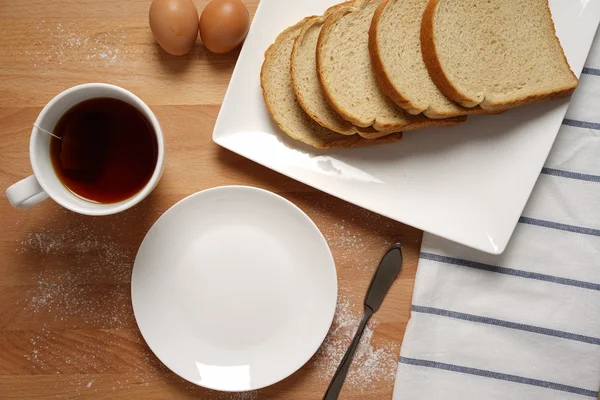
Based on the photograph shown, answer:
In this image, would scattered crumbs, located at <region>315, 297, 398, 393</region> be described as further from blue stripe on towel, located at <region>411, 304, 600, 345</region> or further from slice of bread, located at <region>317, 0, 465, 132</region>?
slice of bread, located at <region>317, 0, 465, 132</region>

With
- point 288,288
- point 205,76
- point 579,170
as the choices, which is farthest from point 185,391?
point 579,170

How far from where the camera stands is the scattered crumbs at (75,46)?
1244mm

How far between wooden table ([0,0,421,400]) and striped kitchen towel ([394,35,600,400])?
66 mm

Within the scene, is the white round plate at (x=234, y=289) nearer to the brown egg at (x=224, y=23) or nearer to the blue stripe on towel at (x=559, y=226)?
the brown egg at (x=224, y=23)

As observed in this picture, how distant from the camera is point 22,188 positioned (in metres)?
0.98

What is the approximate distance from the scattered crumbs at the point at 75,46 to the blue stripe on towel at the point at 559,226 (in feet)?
3.21

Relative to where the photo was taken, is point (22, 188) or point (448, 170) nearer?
point (22, 188)

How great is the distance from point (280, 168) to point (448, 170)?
369mm

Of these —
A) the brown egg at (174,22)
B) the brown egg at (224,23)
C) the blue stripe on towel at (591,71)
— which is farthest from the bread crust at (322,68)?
the blue stripe on towel at (591,71)

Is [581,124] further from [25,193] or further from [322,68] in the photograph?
[25,193]

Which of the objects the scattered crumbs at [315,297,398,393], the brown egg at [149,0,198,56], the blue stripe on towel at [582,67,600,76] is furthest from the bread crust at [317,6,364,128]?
the blue stripe on towel at [582,67,600,76]

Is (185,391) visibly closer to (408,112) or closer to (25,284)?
(25,284)

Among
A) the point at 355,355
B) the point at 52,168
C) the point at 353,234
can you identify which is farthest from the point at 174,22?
the point at 355,355

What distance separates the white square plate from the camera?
1191 millimetres
